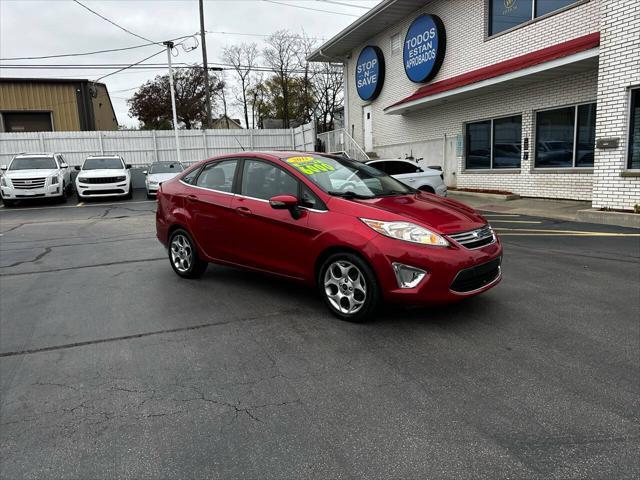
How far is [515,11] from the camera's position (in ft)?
48.3

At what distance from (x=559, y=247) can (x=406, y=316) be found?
4347 mm

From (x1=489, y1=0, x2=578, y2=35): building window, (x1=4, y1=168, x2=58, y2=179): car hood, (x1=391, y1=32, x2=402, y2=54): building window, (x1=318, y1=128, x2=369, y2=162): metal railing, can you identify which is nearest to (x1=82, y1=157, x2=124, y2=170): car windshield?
(x1=4, y1=168, x2=58, y2=179): car hood

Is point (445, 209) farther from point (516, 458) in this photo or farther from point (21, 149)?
point (21, 149)

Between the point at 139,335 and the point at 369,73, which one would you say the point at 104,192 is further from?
the point at 139,335

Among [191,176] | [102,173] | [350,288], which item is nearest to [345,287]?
[350,288]

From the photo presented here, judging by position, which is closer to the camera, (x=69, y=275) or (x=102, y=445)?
(x=102, y=445)

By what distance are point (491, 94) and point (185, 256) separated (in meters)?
12.9

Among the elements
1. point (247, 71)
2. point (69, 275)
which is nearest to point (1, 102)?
point (247, 71)

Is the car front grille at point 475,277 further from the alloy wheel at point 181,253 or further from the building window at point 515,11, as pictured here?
the building window at point 515,11

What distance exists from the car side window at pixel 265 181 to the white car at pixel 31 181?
14641 mm

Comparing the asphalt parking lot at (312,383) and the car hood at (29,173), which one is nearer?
the asphalt parking lot at (312,383)

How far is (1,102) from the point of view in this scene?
102ft

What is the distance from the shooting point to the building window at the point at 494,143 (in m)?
15.1

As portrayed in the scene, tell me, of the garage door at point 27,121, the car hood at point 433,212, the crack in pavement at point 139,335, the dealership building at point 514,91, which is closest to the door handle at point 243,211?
the crack in pavement at point 139,335
